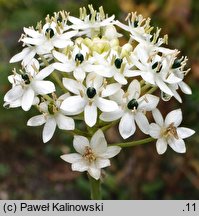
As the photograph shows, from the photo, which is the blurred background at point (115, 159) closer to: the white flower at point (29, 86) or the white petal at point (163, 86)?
the white petal at point (163, 86)

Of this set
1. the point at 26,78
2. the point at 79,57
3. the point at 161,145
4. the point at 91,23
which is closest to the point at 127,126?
the point at 161,145

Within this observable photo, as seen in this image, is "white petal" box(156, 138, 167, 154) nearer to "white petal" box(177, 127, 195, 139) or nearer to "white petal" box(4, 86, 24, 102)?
"white petal" box(177, 127, 195, 139)

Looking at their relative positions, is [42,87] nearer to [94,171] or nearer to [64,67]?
[64,67]

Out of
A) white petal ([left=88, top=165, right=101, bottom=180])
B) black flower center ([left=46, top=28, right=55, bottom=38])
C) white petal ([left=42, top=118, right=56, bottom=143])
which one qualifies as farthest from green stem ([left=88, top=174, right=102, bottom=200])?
black flower center ([left=46, top=28, right=55, bottom=38])

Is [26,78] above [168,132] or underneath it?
above

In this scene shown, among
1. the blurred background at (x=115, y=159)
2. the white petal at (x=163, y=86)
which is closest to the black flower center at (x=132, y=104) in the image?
the white petal at (x=163, y=86)
